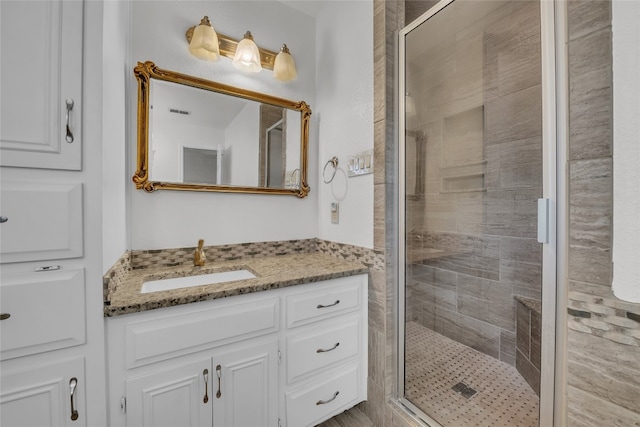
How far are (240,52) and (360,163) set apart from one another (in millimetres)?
1032

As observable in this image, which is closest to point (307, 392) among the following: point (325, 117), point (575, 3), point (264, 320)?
point (264, 320)

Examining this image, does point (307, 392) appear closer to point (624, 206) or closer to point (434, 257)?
point (434, 257)

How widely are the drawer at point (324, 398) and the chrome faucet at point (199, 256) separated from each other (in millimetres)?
841

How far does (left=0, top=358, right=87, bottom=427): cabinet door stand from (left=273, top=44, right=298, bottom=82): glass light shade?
1.78 m

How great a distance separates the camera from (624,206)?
2.30 feet

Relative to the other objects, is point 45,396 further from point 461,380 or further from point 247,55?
point 461,380

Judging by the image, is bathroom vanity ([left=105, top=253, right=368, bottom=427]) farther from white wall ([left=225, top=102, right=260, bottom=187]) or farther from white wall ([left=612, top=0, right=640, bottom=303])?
white wall ([left=612, top=0, right=640, bottom=303])

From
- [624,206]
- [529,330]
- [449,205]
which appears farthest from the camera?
[449,205]

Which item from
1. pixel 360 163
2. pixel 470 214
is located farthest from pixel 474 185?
pixel 360 163

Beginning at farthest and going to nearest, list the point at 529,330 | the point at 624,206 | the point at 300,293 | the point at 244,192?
the point at 244,192, the point at 529,330, the point at 300,293, the point at 624,206

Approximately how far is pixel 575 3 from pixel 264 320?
158 centimetres

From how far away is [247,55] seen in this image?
1.67 m

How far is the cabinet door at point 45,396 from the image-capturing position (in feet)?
2.49

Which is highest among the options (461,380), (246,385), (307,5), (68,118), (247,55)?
(307,5)
